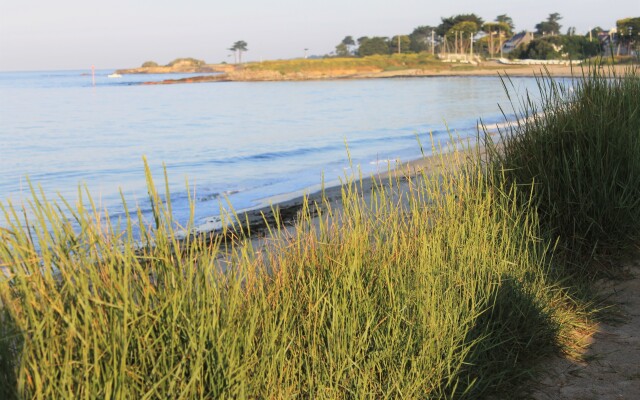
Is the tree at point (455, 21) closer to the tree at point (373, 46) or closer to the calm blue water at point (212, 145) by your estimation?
the tree at point (373, 46)

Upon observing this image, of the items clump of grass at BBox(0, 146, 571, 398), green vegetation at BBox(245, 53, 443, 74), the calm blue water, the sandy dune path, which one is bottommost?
the calm blue water

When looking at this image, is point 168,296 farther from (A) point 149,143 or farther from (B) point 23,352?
(A) point 149,143

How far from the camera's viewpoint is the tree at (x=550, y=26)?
493 feet

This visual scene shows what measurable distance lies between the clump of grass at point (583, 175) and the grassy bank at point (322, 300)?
2 centimetres

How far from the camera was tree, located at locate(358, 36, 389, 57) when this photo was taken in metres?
157

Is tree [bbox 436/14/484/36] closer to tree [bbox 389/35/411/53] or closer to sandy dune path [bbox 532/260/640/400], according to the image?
tree [bbox 389/35/411/53]

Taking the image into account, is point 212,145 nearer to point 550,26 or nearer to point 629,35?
point 629,35

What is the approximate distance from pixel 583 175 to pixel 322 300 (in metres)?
2.74

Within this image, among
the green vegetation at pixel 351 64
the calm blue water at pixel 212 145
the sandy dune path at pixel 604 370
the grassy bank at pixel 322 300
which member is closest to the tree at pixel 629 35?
the calm blue water at pixel 212 145

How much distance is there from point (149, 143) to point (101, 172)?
6704 mm

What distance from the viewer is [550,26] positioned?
5965 inches

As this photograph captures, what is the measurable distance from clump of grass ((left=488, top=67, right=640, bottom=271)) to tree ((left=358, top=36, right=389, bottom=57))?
15502 cm

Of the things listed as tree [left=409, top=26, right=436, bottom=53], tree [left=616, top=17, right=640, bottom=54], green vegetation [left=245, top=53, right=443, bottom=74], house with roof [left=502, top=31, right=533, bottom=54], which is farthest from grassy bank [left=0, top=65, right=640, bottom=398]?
tree [left=409, top=26, right=436, bottom=53]

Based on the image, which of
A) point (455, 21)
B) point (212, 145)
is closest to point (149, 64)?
point (455, 21)
